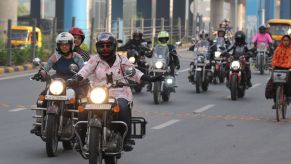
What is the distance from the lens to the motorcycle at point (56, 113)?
1088 cm

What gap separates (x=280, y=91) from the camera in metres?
16.2

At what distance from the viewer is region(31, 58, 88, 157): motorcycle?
35.7ft

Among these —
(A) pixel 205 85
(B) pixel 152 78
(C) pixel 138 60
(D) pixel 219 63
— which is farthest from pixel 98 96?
(D) pixel 219 63

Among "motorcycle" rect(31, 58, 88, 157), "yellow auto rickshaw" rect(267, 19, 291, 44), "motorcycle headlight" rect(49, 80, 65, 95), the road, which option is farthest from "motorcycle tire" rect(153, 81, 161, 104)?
"yellow auto rickshaw" rect(267, 19, 291, 44)

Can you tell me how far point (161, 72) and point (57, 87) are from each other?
8406mm

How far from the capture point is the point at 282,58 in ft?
54.9

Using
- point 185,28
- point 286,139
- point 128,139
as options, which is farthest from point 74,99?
point 185,28

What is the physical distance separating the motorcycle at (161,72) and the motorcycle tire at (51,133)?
804 centimetres

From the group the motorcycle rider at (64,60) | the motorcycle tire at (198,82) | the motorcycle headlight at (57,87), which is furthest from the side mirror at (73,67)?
the motorcycle tire at (198,82)

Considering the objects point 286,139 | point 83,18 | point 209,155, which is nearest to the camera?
point 209,155

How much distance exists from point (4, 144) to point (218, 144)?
306 cm

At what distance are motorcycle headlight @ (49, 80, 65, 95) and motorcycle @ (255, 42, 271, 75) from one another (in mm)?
20502

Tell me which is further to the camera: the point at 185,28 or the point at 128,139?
the point at 185,28

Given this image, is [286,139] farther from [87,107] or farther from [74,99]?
[87,107]
